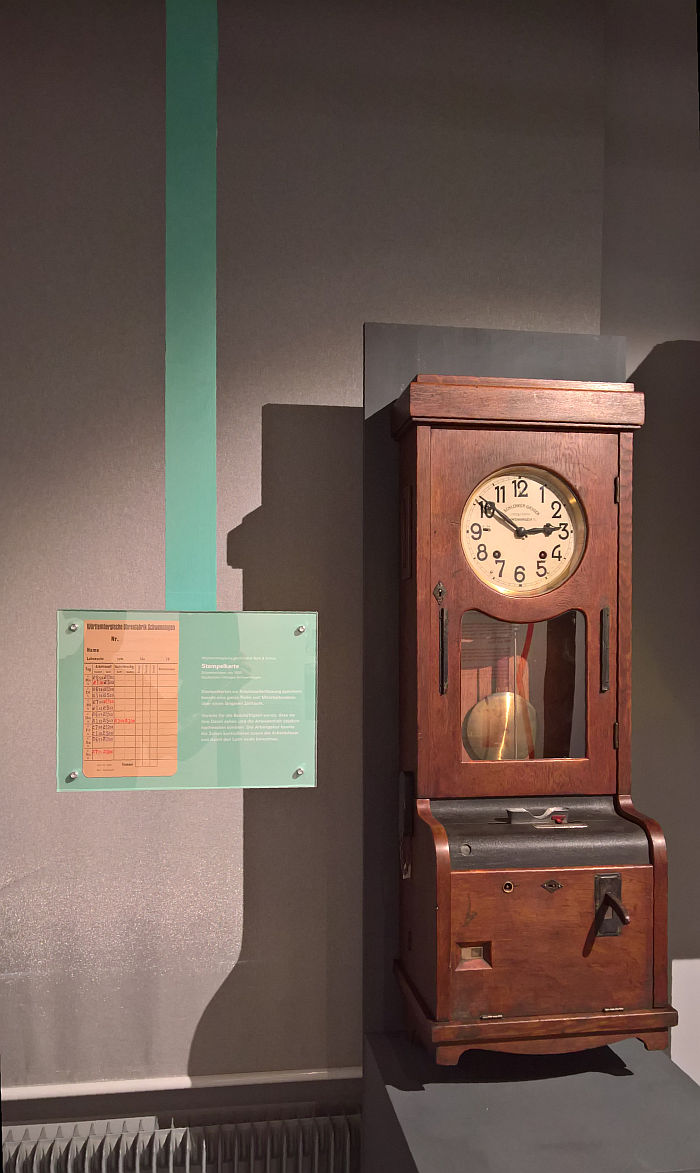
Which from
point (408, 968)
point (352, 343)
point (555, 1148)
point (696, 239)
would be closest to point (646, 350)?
point (696, 239)

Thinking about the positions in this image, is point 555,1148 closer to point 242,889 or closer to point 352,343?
point 242,889

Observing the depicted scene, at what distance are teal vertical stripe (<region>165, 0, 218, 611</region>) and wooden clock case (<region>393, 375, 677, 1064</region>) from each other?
1.50 feet

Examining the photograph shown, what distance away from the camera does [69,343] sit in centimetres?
175

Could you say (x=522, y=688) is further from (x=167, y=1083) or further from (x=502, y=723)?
(x=167, y=1083)

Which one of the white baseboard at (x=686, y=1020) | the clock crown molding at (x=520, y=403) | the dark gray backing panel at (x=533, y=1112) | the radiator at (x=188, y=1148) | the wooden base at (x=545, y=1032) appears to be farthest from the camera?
the white baseboard at (x=686, y=1020)

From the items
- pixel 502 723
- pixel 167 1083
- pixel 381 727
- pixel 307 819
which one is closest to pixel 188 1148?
pixel 167 1083

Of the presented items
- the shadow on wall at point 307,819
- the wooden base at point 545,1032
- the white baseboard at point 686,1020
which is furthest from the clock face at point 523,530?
the white baseboard at point 686,1020

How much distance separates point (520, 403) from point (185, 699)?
0.91 metres

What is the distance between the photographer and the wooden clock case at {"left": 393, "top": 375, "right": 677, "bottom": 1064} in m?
1.38

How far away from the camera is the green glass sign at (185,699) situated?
1.74 meters

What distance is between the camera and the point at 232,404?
1.79 meters

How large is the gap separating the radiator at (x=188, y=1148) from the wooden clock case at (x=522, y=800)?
0.48 m

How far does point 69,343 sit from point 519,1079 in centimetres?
166

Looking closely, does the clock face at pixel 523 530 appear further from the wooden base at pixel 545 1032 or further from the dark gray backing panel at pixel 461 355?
the wooden base at pixel 545 1032
